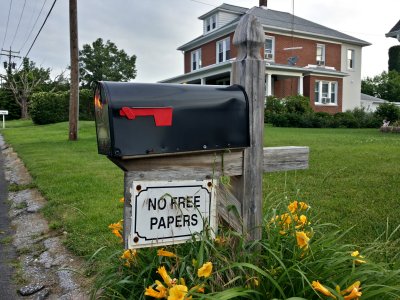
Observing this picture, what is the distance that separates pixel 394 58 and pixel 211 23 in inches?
1229

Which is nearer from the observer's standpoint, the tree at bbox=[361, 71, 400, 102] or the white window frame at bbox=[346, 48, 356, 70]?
the white window frame at bbox=[346, 48, 356, 70]

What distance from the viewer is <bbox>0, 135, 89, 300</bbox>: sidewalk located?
125 inches

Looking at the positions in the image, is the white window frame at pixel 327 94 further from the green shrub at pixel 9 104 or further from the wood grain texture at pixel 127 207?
the green shrub at pixel 9 104

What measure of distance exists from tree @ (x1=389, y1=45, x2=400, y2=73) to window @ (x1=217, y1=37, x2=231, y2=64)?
29.1 metres

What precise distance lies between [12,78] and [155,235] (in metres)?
48.3

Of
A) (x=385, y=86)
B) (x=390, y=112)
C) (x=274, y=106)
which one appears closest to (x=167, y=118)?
(x=390, y=112)

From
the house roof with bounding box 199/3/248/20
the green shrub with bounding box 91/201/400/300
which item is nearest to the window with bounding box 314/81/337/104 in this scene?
the house roof with bounding box 199/3/248/20

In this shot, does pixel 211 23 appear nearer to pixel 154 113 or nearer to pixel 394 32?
pixel 394 32

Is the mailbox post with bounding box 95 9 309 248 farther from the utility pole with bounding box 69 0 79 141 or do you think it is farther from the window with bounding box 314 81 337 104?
the window with bounding box 314 81 337 104

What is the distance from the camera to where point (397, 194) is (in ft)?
16.3

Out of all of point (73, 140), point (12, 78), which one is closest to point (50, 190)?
point (73, 140)

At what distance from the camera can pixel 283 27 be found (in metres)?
30.0

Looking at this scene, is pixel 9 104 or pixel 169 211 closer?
pixel 169 211

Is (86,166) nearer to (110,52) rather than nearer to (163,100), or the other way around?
(163,100)
